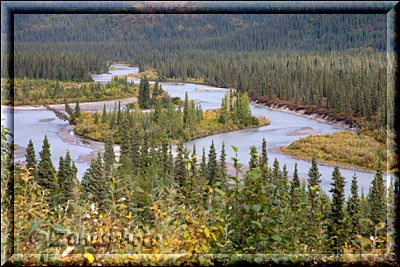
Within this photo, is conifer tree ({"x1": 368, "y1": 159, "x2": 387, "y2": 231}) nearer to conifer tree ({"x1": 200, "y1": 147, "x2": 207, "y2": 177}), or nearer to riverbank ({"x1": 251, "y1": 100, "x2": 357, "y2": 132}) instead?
riverbank ({"x1": 251, "y1": 100, "x2": 357, "y2": 132})

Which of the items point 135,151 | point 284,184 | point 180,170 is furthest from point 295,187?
point 135,151

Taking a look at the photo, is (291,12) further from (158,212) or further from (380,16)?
(158,212)

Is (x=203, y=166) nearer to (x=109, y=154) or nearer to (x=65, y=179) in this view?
(x=109, y=154)

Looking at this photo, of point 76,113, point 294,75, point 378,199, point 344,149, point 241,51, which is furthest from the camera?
point 241,51

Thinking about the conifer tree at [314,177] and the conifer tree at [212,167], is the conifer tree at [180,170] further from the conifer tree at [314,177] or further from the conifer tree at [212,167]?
the conifer tree at [314,177]

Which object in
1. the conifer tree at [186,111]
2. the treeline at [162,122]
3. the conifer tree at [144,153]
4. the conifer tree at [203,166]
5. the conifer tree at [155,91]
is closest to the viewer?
the conifer tree at [203,166]

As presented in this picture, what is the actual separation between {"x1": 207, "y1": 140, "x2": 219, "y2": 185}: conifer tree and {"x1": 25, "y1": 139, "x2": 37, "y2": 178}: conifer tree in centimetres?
240

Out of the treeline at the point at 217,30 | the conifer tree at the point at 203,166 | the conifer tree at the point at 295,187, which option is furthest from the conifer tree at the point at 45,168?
the conifer tree at the point at 295,187

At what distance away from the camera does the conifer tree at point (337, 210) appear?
18.9 feet

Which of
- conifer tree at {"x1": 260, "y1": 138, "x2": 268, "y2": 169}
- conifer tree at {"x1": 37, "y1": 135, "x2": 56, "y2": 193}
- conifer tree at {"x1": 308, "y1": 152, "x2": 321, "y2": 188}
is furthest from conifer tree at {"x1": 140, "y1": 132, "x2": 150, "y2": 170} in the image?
conifer tree at {"x1": 308, "y1": 152, "x2": 321, "y2": 188}

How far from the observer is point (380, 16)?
571cm

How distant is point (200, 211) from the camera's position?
5.41 m

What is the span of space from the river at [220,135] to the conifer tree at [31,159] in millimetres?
54

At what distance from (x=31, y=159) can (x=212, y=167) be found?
2.51 metres
